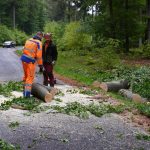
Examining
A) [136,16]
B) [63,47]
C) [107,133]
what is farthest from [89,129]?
[63,47]

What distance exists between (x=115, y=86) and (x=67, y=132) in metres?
7.49

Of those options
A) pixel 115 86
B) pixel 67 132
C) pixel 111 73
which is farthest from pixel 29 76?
pixel 111 73

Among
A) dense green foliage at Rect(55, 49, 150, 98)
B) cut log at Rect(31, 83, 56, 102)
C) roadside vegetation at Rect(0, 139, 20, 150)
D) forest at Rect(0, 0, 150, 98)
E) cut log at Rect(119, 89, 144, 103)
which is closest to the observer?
roadside vegetation at Rect(0, 139, 20, 150)

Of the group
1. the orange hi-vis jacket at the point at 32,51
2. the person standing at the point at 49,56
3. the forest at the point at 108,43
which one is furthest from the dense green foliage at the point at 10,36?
the orange hi-vis jacket at the point at 32,51

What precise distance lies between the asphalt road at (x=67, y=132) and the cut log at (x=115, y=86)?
5094 millimetres

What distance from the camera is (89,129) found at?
407 inches

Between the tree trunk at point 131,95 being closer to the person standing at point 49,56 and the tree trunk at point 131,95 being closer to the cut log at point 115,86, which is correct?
the cut log at point 115,86

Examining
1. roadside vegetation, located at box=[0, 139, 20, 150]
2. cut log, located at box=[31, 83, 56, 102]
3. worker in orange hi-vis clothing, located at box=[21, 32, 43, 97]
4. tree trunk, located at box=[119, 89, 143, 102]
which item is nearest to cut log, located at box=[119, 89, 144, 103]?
tree trunk, located at box=[119, 89, 143, 102]

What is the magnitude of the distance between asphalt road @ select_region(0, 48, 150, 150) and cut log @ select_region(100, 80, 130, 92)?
509 cm

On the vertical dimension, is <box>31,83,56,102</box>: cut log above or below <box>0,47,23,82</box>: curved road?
above

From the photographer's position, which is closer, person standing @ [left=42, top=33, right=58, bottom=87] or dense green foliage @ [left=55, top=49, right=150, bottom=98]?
person standing @ [left=42, top=33, right=58, bottom=87]

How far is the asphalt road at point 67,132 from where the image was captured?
354 inches

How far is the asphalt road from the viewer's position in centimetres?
898

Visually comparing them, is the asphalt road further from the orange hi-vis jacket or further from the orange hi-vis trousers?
the orange hi-vis jacket
